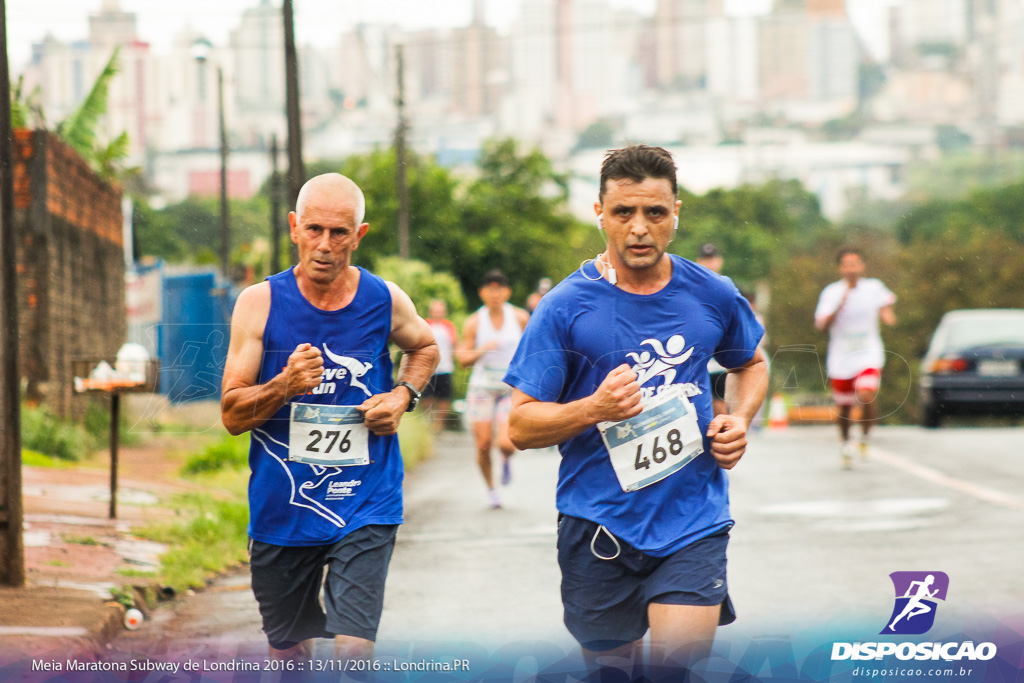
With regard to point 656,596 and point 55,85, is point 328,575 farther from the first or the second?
point 55,85

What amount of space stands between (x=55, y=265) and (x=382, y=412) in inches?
464

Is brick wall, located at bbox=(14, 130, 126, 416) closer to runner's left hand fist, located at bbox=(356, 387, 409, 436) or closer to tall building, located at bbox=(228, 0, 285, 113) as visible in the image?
tall building, located at bbox=(228, 0, 285, 113)

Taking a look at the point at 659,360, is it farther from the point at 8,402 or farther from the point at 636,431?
the point at 8,402

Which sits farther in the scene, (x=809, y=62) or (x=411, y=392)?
(x=809, y=62)

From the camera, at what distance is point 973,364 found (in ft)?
56.3

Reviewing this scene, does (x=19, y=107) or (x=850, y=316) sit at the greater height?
(x=19, y=107)

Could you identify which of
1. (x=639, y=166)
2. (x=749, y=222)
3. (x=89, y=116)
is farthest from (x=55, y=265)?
(x=639, y=166)

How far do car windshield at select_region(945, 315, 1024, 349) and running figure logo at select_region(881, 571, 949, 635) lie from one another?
12.4 m

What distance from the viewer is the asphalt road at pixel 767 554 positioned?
6.52 metres

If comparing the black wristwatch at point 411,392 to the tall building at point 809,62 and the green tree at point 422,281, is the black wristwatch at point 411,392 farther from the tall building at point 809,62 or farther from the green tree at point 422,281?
the tall building at point 809,62

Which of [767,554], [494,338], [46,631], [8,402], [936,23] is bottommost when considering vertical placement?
[767,554]

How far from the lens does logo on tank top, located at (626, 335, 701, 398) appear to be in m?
3.85

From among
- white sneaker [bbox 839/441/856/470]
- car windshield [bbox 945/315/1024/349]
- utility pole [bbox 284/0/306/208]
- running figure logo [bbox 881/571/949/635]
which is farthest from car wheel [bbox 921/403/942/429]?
running figure logo [bbox 881/571/949/635]

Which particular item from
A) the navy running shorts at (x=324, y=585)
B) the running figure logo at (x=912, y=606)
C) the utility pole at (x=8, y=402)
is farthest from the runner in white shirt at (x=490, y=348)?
the navy running shorts at (x=324, y=585)
